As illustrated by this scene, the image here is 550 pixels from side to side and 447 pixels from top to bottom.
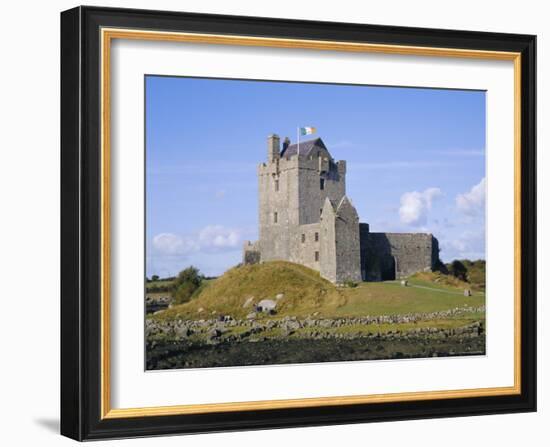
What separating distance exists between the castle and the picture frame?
937mm

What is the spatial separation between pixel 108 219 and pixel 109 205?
0.35 ft

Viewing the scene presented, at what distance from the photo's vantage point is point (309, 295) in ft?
29.5

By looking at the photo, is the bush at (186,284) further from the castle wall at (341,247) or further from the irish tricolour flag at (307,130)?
the irish tricolour flag at (307,130)

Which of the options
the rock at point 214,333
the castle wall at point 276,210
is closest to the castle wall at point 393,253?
the castle wall at point 276,210

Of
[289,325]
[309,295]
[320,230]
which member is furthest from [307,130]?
[289,325]

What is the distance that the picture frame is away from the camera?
26.6ft

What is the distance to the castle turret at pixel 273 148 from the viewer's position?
8.90 metres

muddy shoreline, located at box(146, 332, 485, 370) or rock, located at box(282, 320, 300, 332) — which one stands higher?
rock, located at box(282, 320, 300, 332)

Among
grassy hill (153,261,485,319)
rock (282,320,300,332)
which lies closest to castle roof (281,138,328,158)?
grassy hill (153,261,485,319)

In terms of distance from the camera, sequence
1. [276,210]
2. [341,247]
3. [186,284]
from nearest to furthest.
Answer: [186,284] < [276,210] < [341,247]

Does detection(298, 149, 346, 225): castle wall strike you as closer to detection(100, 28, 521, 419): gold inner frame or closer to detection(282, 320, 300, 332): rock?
detection(282, 320, 300, 332): rock

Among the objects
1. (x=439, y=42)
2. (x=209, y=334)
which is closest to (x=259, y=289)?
(x=209, y=334)

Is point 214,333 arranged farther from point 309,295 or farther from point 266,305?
point 309,295

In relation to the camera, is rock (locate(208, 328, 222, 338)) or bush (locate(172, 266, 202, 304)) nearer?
bush (locate(172, 266, 202, 304))
